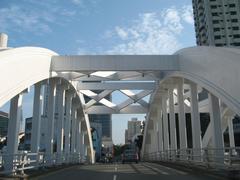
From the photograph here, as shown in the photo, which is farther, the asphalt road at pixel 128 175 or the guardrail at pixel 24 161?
the asphalt road at pixel 128 175

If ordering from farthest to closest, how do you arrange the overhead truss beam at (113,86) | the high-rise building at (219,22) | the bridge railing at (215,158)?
the high-rise building at (219,22), the overhead truss beam at (113,86), the bridge railing at (215,158)

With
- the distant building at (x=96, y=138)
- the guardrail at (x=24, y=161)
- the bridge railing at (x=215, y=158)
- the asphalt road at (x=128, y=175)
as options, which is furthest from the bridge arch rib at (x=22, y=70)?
the distant building at (x=96, y=138)

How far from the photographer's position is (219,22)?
93.5 meters

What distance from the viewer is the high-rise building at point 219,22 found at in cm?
9088

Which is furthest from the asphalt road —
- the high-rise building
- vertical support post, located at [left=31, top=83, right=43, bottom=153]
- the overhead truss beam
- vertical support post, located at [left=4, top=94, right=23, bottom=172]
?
the high-rise building

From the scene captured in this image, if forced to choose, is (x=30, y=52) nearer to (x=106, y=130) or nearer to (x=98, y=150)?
(x=98, y=150)

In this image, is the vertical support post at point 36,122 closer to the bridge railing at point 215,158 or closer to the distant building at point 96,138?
the bridge railing at point 215,158

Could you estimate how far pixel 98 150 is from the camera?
263 feet

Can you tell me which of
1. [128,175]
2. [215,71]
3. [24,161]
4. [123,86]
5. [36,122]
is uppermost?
[123,86]

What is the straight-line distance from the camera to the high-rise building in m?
90.9

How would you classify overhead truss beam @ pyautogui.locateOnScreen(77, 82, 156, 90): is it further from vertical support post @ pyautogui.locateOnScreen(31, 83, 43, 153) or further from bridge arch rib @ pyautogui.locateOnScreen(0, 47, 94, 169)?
vertical support post @ pyautogui.locateOnScreen(31, 83, 43, 153)

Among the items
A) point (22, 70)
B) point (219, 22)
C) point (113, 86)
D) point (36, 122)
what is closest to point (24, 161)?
point (22, 70)

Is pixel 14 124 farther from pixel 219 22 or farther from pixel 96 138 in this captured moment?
pixel 219 22

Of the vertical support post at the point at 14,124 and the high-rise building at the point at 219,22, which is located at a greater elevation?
the high-rise building at the point at 219,22
